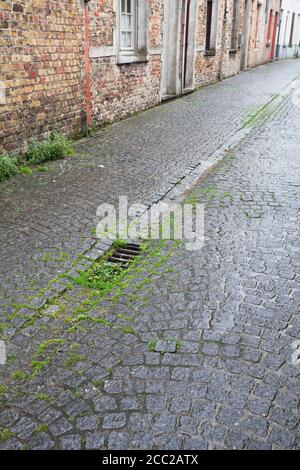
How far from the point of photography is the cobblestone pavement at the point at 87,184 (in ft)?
14.2

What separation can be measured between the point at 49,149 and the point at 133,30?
5.53m

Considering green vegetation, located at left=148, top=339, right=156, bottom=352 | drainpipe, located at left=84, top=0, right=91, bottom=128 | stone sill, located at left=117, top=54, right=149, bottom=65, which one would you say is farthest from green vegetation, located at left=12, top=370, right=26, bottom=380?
stone sill, located at left=117, top=54, right=149, bottom=65

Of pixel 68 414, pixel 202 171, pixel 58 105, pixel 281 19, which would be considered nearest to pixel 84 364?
pixel 68 414

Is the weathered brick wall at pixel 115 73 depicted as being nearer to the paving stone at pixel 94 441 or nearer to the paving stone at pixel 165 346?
the paving stone at pixel 165 346

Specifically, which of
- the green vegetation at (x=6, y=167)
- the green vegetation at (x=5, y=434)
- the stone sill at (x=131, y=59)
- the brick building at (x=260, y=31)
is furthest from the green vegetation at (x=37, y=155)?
the brick building at (x=260, y=31)

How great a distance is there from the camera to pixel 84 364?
3.10m

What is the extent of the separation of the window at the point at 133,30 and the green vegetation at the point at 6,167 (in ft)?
16.8

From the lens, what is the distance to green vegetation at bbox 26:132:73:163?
24.2 ft

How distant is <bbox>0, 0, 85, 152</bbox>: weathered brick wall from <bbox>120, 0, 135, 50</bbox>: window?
2673 mm

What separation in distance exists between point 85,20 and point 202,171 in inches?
151

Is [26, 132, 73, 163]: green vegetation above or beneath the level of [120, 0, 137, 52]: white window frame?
beneath

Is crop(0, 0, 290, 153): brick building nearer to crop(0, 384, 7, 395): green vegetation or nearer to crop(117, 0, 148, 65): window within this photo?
crop(117, 0, 148, 65): window

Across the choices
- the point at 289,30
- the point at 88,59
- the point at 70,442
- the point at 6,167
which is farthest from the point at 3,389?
the point at 289,30
